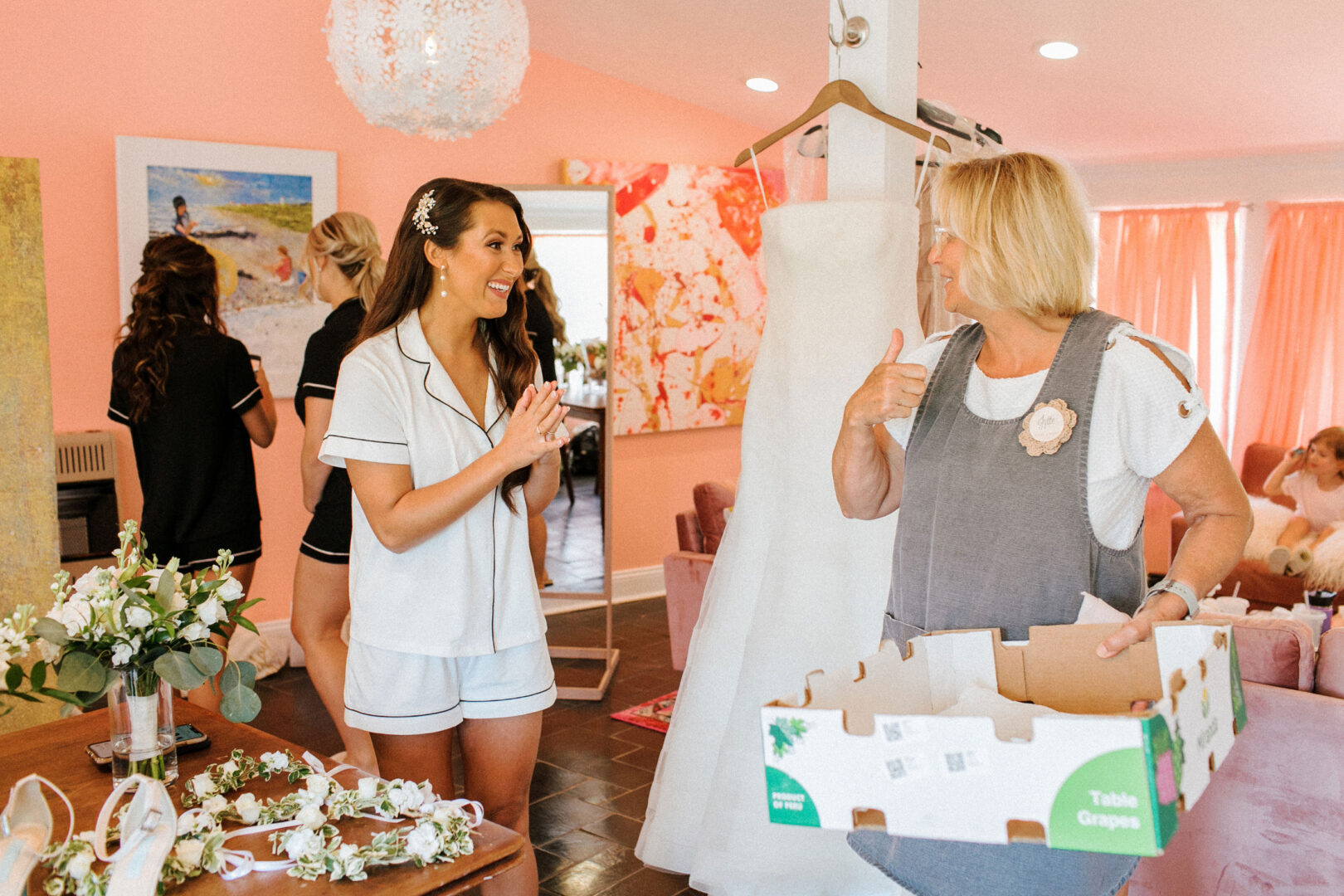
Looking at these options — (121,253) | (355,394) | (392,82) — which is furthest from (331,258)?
(121,253)

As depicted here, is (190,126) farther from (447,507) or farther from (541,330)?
(447,507)

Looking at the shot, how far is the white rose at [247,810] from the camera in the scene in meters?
1.39

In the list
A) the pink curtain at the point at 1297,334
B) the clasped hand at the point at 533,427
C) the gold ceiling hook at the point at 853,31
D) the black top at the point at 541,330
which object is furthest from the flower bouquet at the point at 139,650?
the pink curtain at the point at 1297,334

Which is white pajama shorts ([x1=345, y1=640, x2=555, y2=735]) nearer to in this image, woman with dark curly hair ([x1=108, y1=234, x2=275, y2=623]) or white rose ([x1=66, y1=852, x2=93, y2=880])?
white rose ([x1=66, y1=852, x2=93, y2=880])

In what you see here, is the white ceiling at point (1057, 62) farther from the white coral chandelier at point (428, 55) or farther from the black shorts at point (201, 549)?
the black shorts at point (201, 549)

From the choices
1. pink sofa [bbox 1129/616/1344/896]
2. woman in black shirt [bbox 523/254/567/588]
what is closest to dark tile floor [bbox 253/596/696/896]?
woman in black shirt [bbox 523/254/567/588]

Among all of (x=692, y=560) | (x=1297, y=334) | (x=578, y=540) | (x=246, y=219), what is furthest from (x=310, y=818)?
(x=1297, y=334)

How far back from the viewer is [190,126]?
15.8ft

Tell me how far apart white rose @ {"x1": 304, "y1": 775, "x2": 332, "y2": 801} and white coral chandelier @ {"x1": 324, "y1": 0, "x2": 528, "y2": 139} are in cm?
239

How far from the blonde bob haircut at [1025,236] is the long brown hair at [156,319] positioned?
240 cm

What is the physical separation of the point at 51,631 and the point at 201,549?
6.37 ft

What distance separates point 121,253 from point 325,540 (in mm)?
2576

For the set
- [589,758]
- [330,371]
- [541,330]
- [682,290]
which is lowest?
[589,758]

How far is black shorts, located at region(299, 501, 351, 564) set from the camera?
9.24 feet
